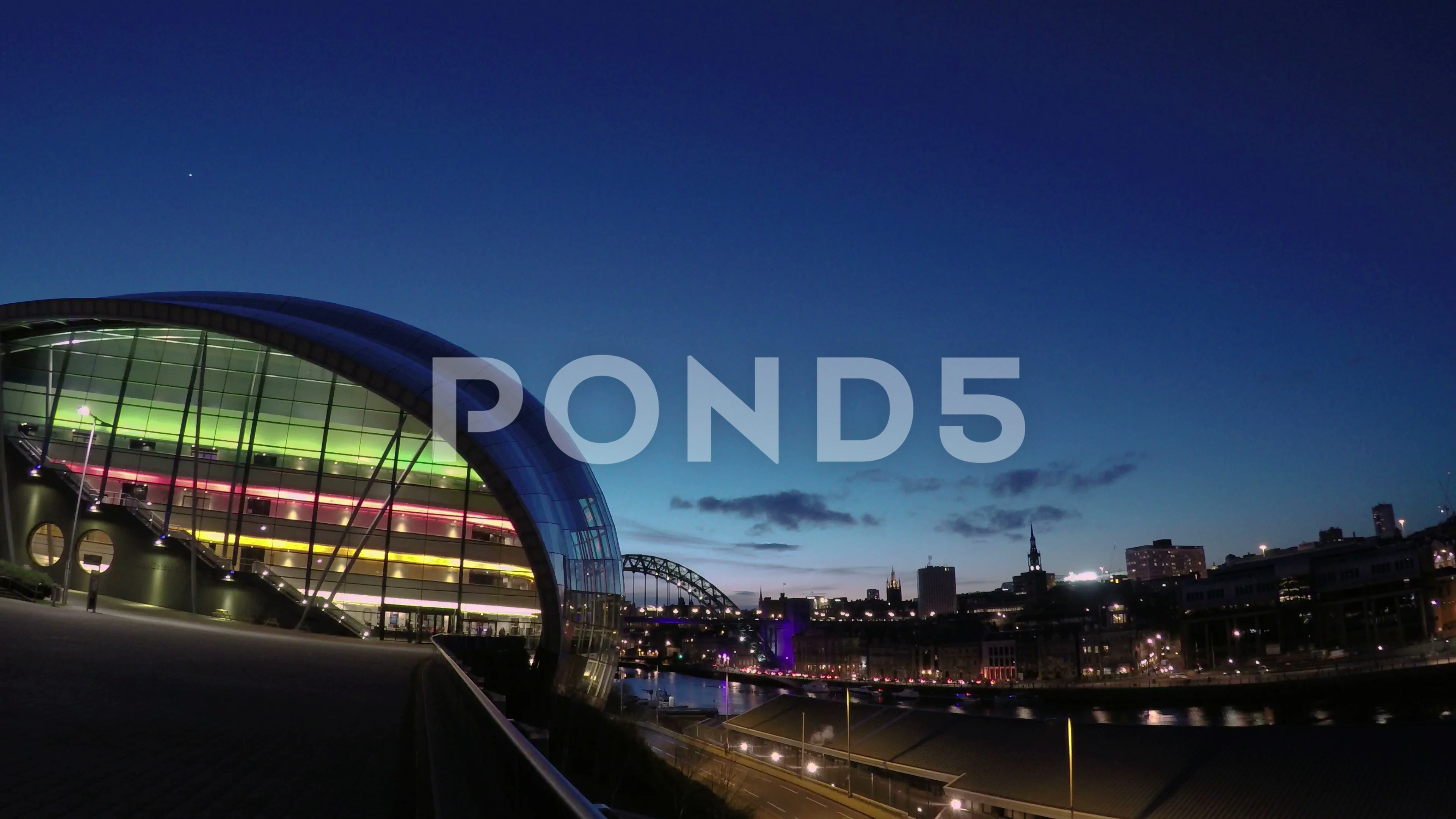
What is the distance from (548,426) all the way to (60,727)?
1219 inches

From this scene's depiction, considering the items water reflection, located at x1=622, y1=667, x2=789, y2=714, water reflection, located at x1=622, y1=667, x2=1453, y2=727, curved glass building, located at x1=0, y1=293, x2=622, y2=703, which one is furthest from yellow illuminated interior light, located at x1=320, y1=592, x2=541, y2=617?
water reflection, located at x1=622, y1=667, x2=789, y2=714

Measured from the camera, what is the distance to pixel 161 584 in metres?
40.5

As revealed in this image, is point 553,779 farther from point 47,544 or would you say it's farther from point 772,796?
point 47,544

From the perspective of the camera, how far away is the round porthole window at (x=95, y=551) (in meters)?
41.3

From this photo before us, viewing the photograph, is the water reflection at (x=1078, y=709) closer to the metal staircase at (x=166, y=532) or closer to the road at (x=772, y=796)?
the road at (x=772, y=796)

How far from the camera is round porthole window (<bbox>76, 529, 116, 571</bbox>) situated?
1628 inches

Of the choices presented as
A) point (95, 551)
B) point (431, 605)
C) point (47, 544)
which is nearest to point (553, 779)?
point (431, 605)

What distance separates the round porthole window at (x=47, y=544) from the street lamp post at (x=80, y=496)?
1044 millimetres

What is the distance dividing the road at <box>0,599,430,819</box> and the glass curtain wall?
23126mm

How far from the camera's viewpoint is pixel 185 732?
32.3 feet

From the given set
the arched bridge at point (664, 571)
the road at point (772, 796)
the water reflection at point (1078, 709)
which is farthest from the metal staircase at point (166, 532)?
the arched bridge at point (664, 571)

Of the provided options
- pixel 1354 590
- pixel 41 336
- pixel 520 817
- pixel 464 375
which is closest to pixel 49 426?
pixel 41 336

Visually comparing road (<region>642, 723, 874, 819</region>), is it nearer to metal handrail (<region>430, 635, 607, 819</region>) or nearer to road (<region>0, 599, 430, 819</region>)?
road (<region>0, 599, 430, 819</region>)

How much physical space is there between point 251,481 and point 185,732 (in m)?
38.2
